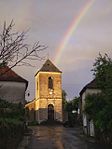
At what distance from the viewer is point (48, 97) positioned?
90.9 m

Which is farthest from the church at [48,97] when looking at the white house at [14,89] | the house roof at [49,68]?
the white house at [14,89]

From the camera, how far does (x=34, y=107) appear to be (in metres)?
94.9

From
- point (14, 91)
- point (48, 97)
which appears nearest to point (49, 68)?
point (48, 97)

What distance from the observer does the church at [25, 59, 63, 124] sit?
3482 inches

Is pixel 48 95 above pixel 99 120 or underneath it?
above

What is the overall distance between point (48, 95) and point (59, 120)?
7.40 metres

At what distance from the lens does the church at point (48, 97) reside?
290 ft

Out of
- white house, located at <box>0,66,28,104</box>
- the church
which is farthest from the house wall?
the church

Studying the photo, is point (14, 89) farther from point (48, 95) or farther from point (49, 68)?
point (49, 68)

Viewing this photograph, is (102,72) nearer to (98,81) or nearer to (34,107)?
(98,81)

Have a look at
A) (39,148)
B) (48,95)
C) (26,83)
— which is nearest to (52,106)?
(48,95)

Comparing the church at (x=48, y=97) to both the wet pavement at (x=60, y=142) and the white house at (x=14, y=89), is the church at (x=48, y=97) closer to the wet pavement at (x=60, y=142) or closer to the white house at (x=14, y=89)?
the white house at (x=14, y=89)

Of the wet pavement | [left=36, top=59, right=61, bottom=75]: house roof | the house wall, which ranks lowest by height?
the wet pavement

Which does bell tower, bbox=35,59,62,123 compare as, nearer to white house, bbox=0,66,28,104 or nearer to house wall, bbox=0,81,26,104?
white house, bbox=0,66,28,104
